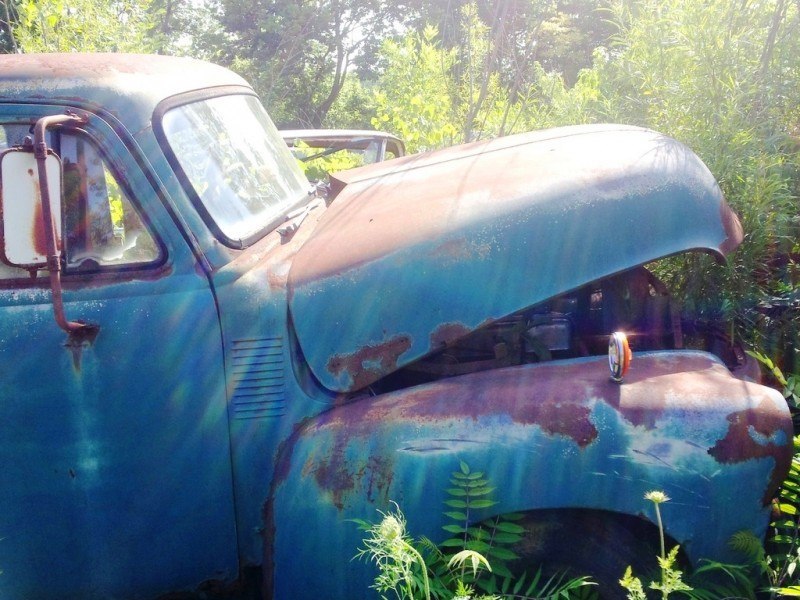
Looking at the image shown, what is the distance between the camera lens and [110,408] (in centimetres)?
230

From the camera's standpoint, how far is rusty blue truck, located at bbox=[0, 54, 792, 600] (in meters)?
2.10

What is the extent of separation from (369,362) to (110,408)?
0.79m

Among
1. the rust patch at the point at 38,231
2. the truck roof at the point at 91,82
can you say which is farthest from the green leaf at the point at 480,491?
the truck roof at the point at 91,82

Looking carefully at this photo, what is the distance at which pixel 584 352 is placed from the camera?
2.84 meters

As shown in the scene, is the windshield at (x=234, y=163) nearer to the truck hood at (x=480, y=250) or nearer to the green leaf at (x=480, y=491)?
the truck hood at (x=480, y=250)

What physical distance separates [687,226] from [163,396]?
5.73 ft

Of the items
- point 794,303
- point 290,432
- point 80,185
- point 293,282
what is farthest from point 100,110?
point 794,303

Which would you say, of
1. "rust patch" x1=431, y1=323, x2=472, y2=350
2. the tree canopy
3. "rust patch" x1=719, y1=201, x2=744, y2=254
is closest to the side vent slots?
"rust patch" x1=431, y1=323, x2=472, y2=350

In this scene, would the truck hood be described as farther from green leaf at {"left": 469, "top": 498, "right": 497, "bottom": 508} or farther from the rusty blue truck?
green leaf at {"left": 469, "top": 498, "right": 497, "bottom": 508}

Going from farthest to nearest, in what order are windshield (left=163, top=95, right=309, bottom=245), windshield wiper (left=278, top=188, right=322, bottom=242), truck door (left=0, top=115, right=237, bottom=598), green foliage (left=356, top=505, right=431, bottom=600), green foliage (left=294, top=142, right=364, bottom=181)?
green foliage (left=294, top=142, right=364, bottom=181) < windshield wiper (left=278, top=188, right=322, bottom=242) < windshield (left=163, top=95, right=309, bottom=245) < truck door (left=0, top=115, right=237, bottom=598) < green foliage (left=356, top=505, right=431, bottom=600)

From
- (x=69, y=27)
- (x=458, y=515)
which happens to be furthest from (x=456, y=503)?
(x=69, y=27)

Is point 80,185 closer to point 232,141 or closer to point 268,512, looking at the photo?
point 232,141

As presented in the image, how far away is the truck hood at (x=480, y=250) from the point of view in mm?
2324

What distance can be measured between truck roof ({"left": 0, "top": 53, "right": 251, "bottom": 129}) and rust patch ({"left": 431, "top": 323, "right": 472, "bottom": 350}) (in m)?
1.14
